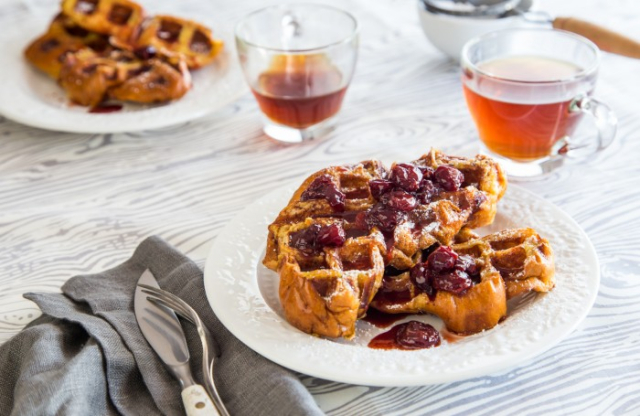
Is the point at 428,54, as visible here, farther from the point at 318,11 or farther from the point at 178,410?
the point at 178,410

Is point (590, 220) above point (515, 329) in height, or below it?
below

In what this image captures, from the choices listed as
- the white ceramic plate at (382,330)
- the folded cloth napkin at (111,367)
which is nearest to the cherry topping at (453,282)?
→ the white ceramic plate at (382,330)

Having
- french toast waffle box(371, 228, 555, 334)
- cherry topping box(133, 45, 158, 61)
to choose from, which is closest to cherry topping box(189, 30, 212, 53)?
cherry topping box(133, 45, 158, 61)

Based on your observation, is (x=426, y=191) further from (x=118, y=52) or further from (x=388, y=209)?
(x=118, y=52)

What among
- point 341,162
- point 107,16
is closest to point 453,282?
point 341,162

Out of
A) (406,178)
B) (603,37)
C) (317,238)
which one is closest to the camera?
(317,238)

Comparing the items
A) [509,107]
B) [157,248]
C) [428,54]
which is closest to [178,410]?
[157,248]

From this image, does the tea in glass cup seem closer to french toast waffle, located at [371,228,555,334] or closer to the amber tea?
the amber tea
